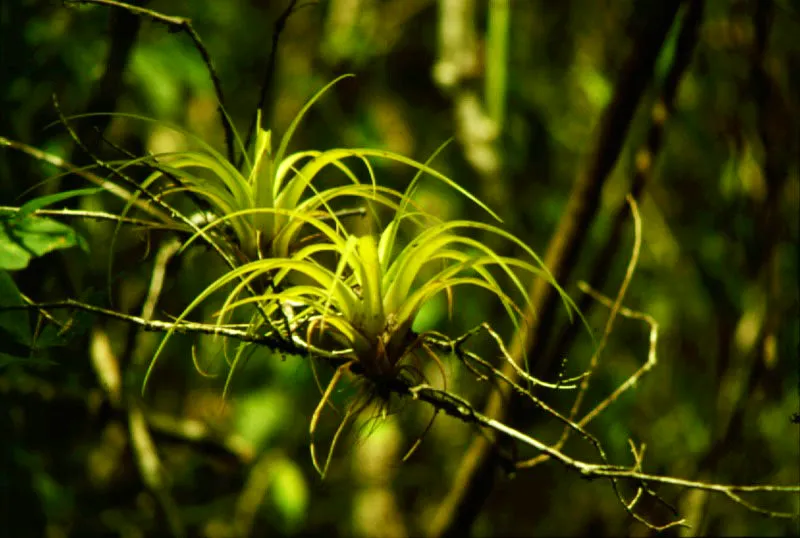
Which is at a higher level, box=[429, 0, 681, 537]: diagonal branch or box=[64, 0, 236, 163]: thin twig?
box=[64, 0, 236, 163]: thin twig

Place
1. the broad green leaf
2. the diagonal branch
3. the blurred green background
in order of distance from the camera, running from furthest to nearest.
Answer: the blurred green background, the diagonal branch, the broad green leaf

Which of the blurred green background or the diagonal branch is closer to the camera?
the diagonal branch

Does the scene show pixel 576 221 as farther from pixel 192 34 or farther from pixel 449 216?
pixel 449 216

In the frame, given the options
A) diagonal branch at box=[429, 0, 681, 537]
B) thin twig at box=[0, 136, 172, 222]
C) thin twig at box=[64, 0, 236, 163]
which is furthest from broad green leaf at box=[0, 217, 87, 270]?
diagonal branch at box=[429, 0, 681, 537]

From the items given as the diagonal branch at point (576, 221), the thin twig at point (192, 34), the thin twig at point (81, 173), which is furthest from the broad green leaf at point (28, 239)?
the diagonal branch at point (576, 221)

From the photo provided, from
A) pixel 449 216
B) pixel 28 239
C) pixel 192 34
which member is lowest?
pixel 449 216

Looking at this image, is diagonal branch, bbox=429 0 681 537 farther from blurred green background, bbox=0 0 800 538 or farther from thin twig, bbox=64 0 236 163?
thin twig, bbox=64 0 236 163

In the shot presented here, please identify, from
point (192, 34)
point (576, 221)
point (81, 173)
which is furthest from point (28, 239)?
point (576, 221)

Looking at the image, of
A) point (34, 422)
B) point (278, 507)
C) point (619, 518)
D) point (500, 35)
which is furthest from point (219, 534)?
point (500, 35)

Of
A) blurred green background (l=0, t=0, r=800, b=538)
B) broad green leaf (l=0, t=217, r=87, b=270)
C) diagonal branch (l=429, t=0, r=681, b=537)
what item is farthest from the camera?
blurred green background (l=0, t=0, r=800, b=538)
